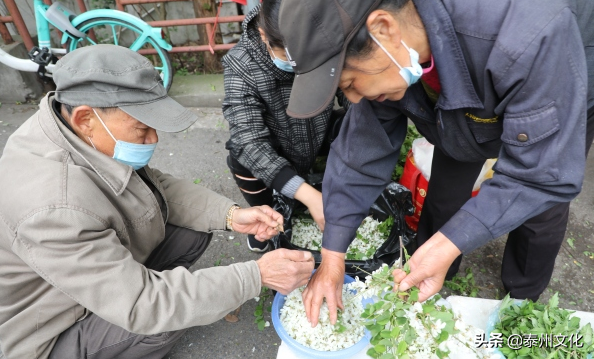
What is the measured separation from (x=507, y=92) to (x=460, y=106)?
0.16 meters

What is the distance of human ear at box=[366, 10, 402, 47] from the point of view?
109 cm

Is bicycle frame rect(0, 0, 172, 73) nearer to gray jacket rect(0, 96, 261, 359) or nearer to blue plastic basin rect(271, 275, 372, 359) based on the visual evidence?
gray jacket rect(0, 96, 261, 359)

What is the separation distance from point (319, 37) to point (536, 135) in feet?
2.33

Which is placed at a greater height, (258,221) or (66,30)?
(66,30)

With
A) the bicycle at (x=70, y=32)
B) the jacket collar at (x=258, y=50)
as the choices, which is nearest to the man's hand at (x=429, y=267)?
the jacket collar at (x=258, y=50)

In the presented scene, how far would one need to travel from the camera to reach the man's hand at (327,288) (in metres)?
1.68

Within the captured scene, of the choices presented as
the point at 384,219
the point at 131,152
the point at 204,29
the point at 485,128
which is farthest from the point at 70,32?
the point at 485,128

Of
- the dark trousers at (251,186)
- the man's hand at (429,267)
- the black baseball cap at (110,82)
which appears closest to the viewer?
the man's hand at (429,267)

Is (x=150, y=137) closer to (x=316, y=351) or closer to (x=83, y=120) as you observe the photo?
(x=83, y=120)

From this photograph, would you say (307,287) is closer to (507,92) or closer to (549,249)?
(507,92)

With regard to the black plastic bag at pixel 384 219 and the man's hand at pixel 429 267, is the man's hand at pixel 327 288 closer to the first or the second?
the black plastic bag at pixel 384 219

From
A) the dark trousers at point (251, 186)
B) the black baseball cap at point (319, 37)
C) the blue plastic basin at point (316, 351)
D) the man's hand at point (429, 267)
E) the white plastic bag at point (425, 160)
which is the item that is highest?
the black baseball cap at point (319, 37)

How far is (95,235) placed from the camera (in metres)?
1.49

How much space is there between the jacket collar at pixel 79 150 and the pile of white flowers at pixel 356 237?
1.28m
